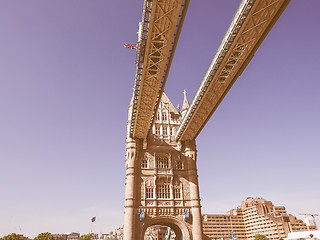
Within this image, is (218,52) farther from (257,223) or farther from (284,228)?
(257,223)

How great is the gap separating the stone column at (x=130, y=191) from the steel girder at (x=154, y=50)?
711 cm

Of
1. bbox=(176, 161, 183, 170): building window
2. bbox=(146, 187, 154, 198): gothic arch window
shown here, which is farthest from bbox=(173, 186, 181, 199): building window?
bbox=(146, 187, 154, 198): gothic arch window

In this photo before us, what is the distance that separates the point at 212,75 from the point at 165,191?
76.2 ft

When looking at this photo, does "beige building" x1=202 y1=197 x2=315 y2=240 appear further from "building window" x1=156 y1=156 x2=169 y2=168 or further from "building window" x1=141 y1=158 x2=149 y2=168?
"building window" x1=141 y1=158 x2=149 y2=168

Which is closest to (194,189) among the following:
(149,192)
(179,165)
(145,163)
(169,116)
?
(179,165)

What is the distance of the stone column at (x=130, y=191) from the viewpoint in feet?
131

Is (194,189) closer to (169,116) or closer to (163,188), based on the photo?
(163,188)

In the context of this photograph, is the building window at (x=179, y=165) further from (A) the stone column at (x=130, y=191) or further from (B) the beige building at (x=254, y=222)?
(B) the beige building at (x=254, y=222)

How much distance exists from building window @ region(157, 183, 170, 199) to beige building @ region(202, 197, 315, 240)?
5540 inches

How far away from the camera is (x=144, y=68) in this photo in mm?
30969

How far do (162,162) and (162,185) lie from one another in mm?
4491

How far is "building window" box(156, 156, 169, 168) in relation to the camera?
47.6 m

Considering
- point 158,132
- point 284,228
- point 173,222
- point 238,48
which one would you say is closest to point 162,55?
point 238,48

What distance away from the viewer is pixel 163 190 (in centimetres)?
4534
